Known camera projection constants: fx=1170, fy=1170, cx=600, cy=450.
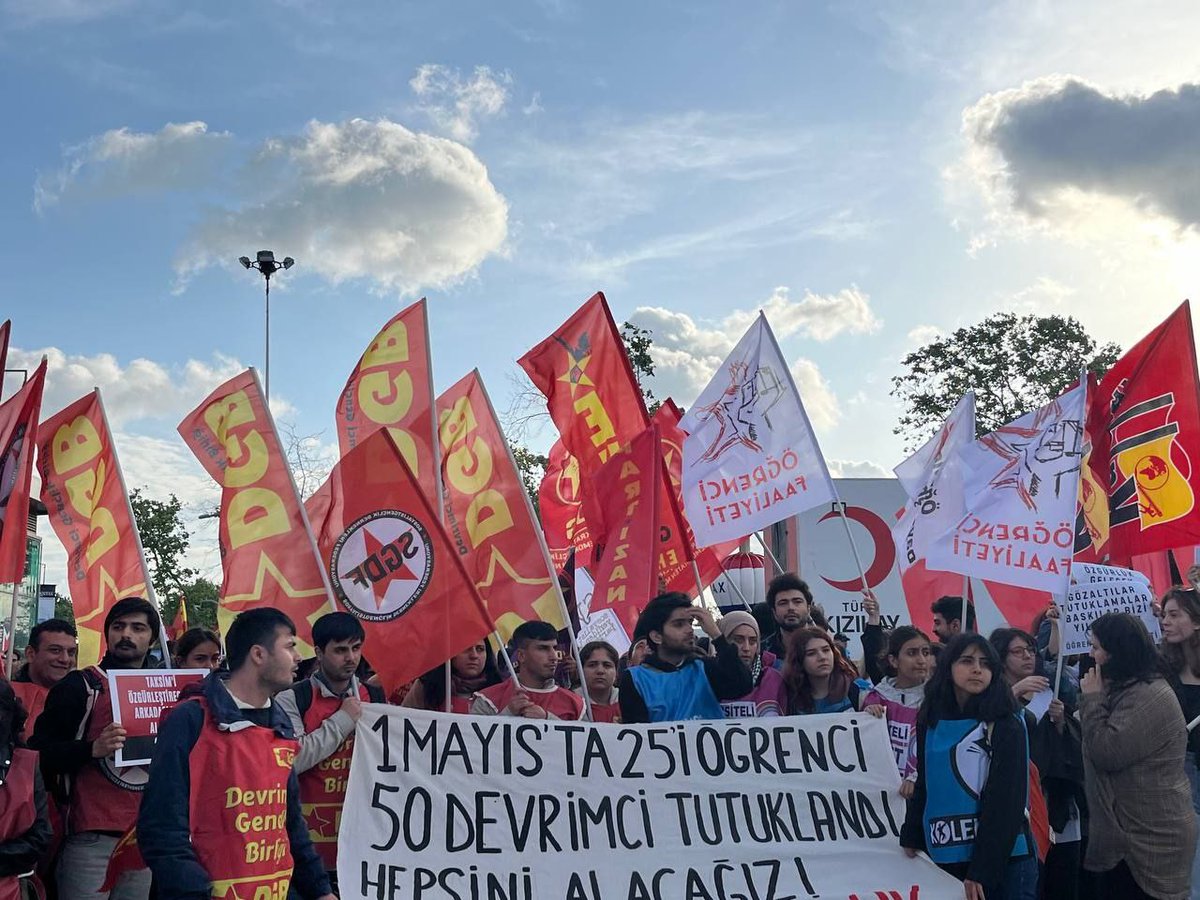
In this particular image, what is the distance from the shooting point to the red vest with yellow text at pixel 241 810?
4176mm

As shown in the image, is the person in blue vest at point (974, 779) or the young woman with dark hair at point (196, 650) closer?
the person in blue vest at point (974, 779)

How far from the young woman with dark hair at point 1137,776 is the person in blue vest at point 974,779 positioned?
0.76 metres

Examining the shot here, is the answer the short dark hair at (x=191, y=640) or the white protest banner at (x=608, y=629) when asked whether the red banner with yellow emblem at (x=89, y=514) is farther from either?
the white protest banner at (x=608, y=629)

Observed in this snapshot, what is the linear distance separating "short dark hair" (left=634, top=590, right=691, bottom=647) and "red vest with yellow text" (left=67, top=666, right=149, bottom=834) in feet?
9.02

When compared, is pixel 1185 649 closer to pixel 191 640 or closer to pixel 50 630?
pixel 191 640

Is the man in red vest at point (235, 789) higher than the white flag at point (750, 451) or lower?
lower

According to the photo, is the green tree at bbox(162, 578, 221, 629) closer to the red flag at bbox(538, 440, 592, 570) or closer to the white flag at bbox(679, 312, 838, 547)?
the red flag at bbox(538, 440, 592, 570)

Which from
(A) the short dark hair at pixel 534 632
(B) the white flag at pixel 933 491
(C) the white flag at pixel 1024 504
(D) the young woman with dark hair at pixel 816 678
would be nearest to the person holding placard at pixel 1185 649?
(C) the white flag at pixel 1024 504

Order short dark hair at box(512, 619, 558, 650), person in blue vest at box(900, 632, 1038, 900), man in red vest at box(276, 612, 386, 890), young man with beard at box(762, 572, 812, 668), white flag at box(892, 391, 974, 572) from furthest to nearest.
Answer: white flag at box(892, 391, 974, 572) < young man with beard at box(762, 572, 812, 668) < short dark hair at box(512, 619, 558, 650) < man in red vest at box(276, 612, 386, 890) < person in blue vest at box(900, 632, 1038, 900)

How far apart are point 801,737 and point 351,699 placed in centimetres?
232

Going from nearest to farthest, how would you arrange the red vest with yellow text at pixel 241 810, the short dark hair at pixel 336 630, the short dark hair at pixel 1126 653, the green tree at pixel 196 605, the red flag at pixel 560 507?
the red vest with yellow text at pixel 241 810 < the short dark hair at pixel 336 630 < the short dark hair at pixel 1126 653 < the red flag at pixel 560 507 < the green tree at pixel 196 605

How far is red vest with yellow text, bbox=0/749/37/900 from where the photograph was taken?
14.8 feet

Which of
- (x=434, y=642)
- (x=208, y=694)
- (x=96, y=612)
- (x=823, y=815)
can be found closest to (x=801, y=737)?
(x=823, y=815)

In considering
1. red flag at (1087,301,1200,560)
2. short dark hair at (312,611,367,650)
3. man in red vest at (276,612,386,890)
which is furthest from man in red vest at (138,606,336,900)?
red flag at (1087,301,1200,560)
